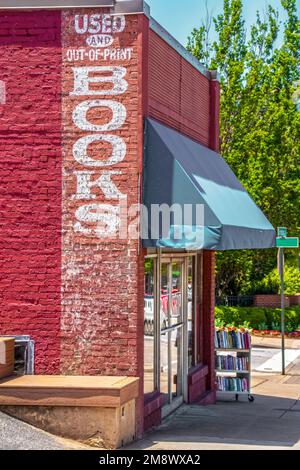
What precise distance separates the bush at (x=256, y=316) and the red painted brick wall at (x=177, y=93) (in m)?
15.0

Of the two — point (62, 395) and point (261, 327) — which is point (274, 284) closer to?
point (261, 327)

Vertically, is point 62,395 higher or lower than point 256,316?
higher

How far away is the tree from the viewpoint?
3275 centimetres

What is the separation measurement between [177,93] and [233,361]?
589cm

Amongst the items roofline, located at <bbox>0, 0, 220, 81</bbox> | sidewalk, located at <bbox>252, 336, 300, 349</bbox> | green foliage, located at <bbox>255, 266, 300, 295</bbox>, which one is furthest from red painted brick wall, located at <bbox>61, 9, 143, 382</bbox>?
green foliage, located at <bbox>255, 266, 300, 295</bbox>

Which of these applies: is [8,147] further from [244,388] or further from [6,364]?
[244,388]

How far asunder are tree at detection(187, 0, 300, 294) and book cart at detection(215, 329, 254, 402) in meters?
14.1

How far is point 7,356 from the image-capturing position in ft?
41.5

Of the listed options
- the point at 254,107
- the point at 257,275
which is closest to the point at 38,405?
the point at 254,107

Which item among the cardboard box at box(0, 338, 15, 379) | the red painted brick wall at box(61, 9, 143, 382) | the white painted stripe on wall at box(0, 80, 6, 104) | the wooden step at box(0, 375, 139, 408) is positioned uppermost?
the white painted stripe on wall at box(0, 80, 6, 104)

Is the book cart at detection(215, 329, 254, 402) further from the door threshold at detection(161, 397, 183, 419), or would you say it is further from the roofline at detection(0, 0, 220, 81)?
the roofline at detection(0, 0, 220, 81)

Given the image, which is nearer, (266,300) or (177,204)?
(177,204)

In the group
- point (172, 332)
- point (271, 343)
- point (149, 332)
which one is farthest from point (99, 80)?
point (271, 343)

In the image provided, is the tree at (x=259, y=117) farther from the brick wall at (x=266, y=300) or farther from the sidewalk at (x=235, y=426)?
the sidewalk at (x=235, y=426)
